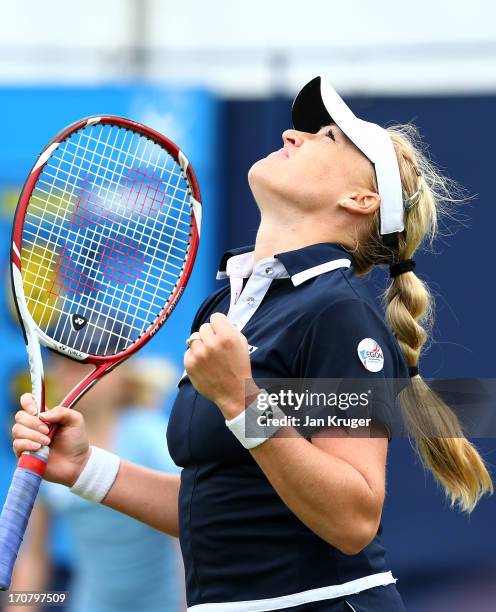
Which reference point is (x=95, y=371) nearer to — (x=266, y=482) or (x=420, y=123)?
(x=266, y=482)

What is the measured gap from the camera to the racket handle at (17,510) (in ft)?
7.86

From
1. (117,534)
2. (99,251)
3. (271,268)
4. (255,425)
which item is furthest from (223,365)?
(99,251)

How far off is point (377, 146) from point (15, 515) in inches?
39.5

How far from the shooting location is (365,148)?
255 cm

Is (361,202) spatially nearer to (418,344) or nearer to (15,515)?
(418,344)

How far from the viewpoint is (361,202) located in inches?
100.0

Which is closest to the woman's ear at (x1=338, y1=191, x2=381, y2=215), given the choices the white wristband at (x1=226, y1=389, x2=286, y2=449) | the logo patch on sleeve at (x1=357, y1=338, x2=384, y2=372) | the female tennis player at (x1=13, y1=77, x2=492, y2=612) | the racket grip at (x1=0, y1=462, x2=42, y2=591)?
the female tennis player at (x1=13, y1=77, x2=492, y2=612)

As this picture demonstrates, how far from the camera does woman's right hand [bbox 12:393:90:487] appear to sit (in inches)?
98.3

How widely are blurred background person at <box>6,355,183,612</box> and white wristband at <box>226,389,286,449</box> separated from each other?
1.40m

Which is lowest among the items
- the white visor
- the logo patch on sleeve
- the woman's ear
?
the logo patch on sleeve

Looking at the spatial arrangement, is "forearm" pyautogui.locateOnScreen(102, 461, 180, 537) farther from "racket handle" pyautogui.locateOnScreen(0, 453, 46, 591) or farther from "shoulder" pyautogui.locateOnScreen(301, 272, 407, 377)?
"shoulder" pyautogui.locateOnScreen(301, 272, 407, 377)

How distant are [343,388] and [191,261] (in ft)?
2.25

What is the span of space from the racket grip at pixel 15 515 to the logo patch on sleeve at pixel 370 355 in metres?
0.70

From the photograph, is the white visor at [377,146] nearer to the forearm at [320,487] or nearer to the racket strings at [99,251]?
the racket strings at [99,251]
